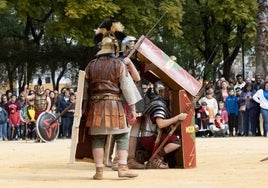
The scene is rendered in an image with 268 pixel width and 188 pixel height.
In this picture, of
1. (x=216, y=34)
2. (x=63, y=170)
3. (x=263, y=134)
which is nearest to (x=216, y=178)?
(x=63, y=170)

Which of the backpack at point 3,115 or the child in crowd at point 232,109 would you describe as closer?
the child in crowd at point 232,109

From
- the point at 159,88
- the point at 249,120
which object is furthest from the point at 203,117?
the point at 159,88

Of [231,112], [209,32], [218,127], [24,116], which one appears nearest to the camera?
[218,127]

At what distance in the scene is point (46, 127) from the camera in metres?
17.6

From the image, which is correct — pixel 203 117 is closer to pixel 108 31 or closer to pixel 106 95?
pixel 108 31

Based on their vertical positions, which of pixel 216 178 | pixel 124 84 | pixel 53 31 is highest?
pixel 53 31

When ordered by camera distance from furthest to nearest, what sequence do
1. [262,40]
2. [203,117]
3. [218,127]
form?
[262,40] → [203,117] → [218,127]

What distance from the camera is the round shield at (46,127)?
665 inches

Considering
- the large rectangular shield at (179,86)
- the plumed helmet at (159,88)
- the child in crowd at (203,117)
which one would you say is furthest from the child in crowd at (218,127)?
the plumed helmet at (159,88)

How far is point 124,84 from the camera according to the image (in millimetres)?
8750

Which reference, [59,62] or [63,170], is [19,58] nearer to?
[59,62]

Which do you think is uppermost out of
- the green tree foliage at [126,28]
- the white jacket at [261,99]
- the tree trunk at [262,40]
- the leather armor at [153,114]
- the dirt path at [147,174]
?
the green tree foliage at [126,28]

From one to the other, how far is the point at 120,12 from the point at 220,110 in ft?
29.7

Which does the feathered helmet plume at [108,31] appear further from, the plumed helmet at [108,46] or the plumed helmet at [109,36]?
the plumed helmet at [108,46]
